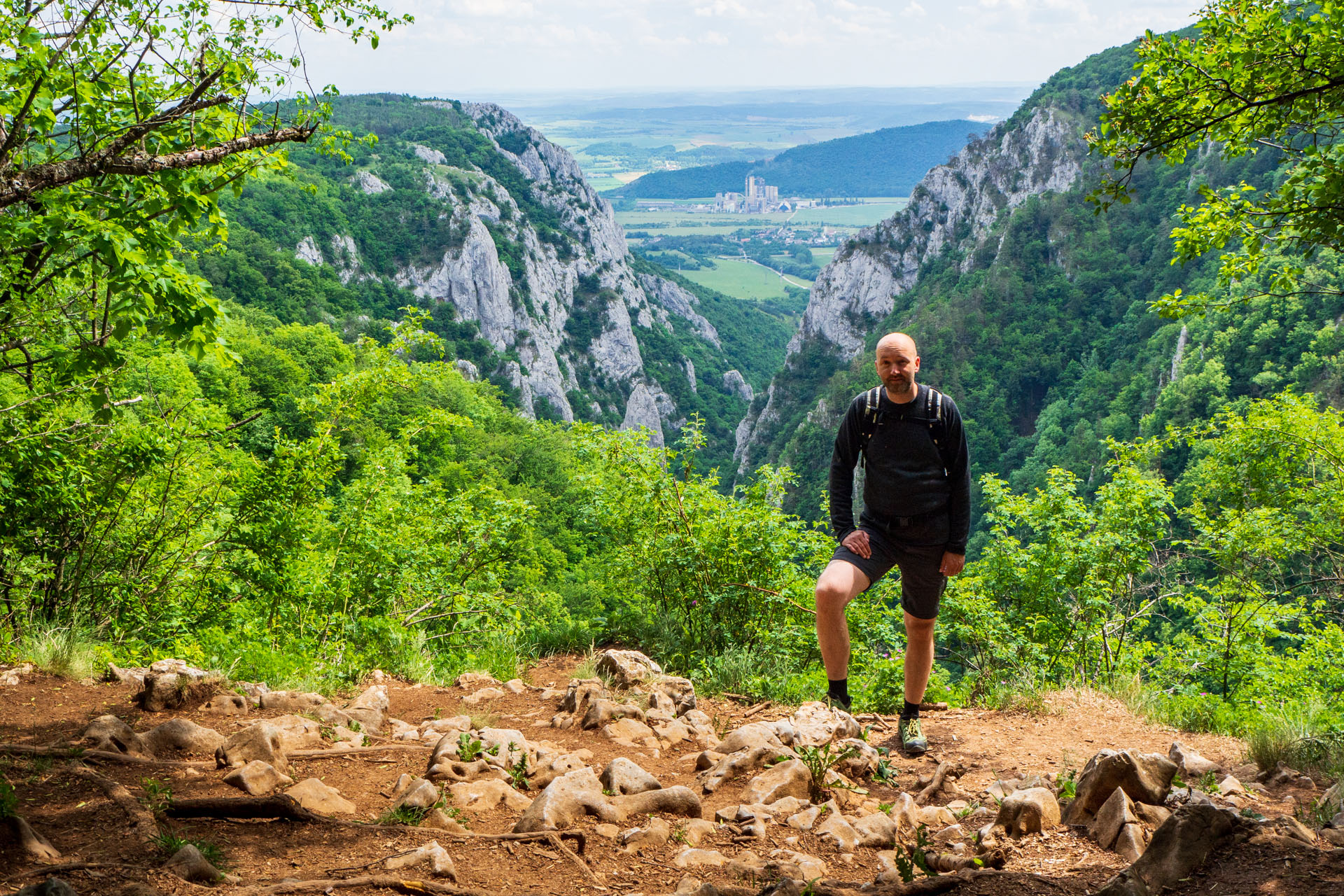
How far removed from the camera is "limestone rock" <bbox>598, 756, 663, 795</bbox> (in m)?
3.51

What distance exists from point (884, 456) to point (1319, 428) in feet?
31.4

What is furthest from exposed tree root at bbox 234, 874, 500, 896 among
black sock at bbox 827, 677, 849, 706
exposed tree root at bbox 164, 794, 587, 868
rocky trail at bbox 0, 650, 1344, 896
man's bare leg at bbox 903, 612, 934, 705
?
man's bare leg at bbox 903, 612, 934, 705

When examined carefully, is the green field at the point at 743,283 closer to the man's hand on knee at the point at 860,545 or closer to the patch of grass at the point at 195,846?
the man's hand on knee at the point at 860,545

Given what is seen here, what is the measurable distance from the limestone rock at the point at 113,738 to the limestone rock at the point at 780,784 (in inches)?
100

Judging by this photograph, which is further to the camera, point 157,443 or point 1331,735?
point 157,443

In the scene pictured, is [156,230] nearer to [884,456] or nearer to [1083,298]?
[884,456]

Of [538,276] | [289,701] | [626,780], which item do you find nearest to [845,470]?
[626,780]

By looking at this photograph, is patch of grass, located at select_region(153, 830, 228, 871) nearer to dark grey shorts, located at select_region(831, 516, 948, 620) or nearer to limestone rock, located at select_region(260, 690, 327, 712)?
limestone rock, located at select_region(260, 690, 327, 712)

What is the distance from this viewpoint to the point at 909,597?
4.37m

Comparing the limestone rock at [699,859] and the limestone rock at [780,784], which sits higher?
the limestone rock at [699,859]

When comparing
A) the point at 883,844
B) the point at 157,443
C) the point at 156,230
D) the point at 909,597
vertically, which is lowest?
the point at 883,844

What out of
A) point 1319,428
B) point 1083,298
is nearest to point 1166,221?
point 1083,298

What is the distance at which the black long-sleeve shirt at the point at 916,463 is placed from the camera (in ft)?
13.5

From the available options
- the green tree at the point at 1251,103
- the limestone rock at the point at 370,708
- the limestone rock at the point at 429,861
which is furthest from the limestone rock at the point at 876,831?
the green tree at the point at 1251,103
